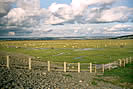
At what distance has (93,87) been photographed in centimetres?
1490

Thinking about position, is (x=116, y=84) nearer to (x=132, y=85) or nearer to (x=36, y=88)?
(x=132, y=85)

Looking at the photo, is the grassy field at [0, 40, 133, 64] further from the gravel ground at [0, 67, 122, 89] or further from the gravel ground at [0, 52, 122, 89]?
the gravel ground at [0, 67, 122, 89]

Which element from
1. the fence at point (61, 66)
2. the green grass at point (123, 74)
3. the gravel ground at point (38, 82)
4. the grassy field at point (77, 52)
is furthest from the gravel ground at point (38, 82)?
the grassy field at point (77, 52)

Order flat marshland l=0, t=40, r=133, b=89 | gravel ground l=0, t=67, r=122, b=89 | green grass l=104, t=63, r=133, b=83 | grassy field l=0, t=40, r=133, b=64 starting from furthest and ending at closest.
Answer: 1. grassy field l=0, t=40, r=133, b=64
2. green grass l=104, t=63, r=133, b=83
3. flat marshland l=0, t=40, r=133, b=89
4. gravel ground l=0, t=67, r=122, b=89

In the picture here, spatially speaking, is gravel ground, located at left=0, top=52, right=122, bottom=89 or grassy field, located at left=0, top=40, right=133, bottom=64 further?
grassy field, located at left=0, top=40, right=133, bottom=64

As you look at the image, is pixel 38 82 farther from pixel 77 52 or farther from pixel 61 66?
pixel 77 52

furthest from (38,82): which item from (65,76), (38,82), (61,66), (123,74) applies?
(61,66)

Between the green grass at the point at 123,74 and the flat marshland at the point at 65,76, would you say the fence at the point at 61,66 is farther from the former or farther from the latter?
the green grass at the point at 123,74

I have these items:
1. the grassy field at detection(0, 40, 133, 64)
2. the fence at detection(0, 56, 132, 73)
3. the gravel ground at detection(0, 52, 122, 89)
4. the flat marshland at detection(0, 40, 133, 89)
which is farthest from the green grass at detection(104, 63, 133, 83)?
the grassy field at detection(0, 40, 133, 64)

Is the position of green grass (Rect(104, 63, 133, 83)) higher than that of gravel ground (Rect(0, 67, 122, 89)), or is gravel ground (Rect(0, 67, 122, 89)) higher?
gravel ground (Rect(0, 67, 122, 89))

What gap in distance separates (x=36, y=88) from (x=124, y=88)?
10.2m

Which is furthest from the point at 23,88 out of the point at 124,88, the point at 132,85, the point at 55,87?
the point at 132,85

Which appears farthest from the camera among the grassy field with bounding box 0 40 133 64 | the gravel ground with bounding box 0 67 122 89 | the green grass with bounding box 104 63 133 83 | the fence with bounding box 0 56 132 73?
the grassy field with bounding box 0 40 133 64

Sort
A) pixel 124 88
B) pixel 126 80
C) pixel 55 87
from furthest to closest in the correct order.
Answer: pixel 126 80 → pixel 124 88 → pixel 55 87
